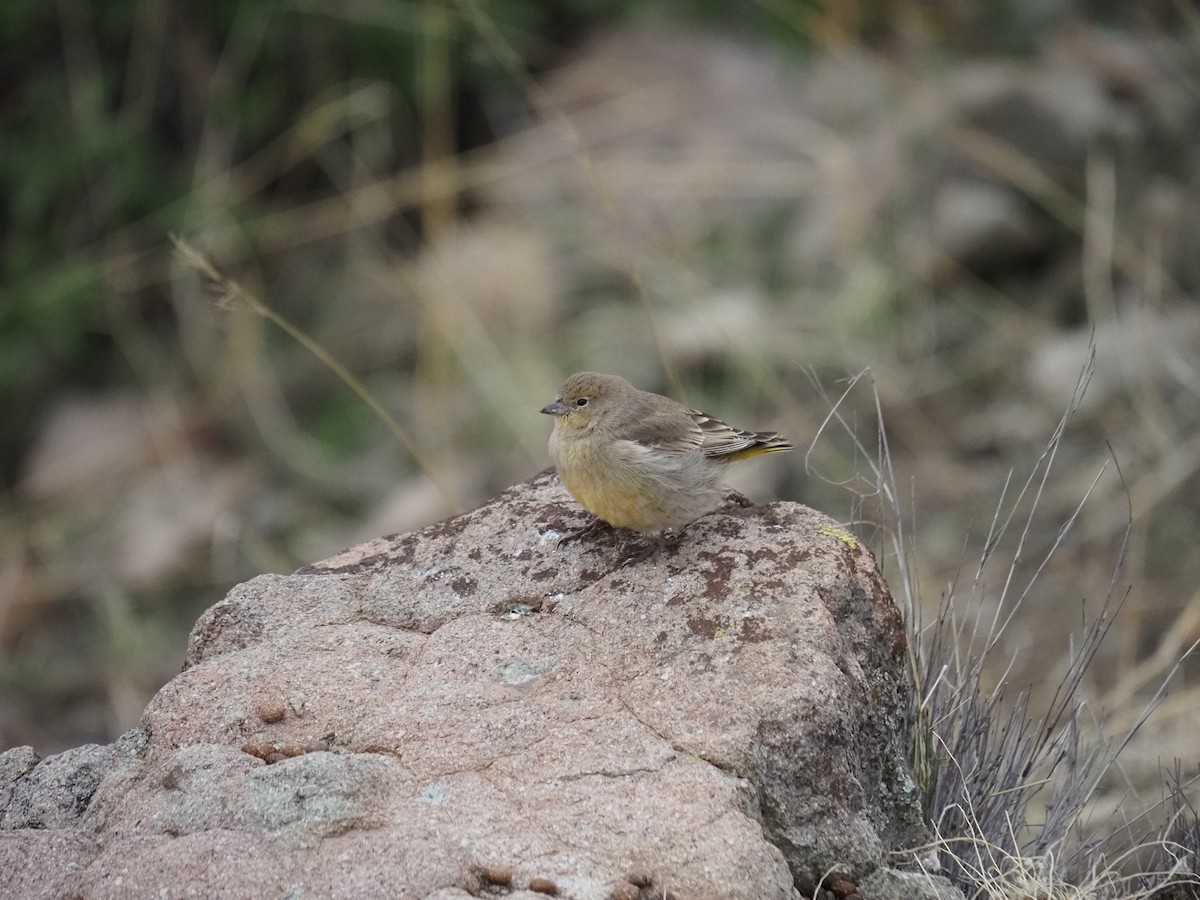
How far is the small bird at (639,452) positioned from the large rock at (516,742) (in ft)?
0.49

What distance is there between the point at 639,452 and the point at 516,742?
1260 mm

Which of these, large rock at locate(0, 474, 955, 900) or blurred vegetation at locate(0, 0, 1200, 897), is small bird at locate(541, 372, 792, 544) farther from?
blurred vegetation at locate(0, 0, 1200, 897)

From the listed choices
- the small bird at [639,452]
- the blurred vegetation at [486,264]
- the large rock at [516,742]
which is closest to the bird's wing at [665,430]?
the small bird at [639,452]

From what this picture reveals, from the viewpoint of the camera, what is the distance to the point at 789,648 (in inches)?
143

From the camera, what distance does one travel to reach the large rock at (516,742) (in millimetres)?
3156

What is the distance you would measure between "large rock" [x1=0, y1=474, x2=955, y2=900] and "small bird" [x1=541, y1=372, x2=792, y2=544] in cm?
15

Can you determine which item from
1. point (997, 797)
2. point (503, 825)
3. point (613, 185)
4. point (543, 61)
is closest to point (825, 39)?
point (613, 185)

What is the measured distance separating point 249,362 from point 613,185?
2.83m

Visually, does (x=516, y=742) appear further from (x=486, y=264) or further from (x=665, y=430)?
(x=486, y=264)

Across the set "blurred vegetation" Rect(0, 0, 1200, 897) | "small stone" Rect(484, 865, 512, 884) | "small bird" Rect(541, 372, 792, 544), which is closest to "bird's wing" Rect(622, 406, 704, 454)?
"small bird" Rect(541, 372, 792, 544)

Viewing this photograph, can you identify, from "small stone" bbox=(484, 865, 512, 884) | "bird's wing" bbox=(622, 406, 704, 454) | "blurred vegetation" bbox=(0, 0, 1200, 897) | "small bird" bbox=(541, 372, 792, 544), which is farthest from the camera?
"blurred vegetation" bbox=(0, 0, 1200, 897)

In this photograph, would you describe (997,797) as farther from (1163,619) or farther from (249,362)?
(249,362)

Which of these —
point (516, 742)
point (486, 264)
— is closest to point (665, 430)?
point (516, 742)

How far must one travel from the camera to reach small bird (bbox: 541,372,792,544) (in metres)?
4.34
